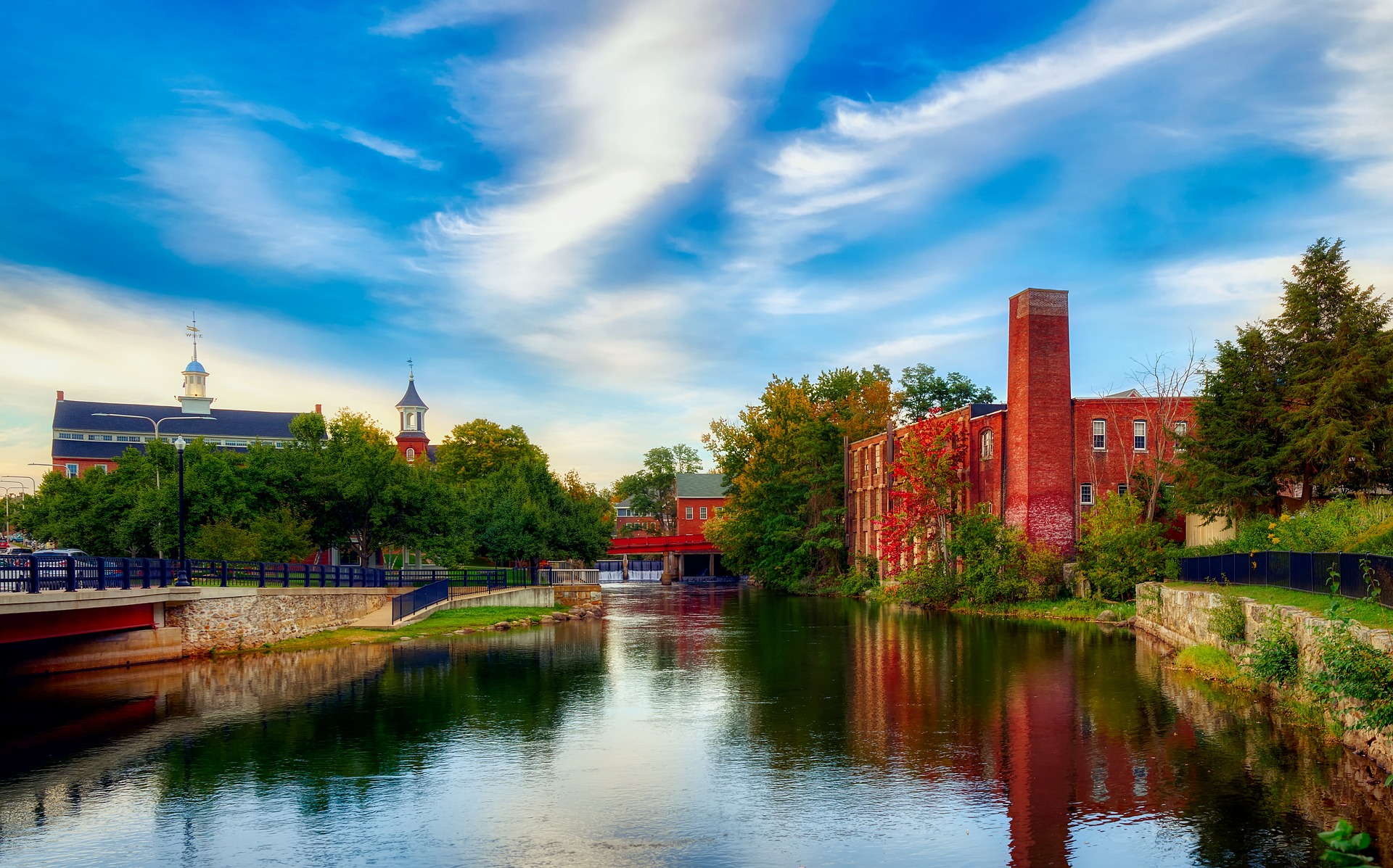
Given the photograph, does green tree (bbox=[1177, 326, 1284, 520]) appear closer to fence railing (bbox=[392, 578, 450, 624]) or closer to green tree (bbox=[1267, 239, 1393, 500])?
green tree (bbox=[1267, 239, 1393, 500])

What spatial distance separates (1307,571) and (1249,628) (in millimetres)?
1820

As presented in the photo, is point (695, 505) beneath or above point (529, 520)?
above

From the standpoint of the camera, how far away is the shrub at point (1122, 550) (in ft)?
142

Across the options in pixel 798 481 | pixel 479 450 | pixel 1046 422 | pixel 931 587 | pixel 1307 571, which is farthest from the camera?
pixel 479 450

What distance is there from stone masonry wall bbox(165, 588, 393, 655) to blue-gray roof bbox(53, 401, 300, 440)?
84.2 metres

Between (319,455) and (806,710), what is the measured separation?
114ft

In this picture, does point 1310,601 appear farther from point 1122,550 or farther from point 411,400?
point 411,400

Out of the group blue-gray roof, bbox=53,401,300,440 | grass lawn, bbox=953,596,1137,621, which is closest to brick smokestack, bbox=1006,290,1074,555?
grass lawn, bbox=953,596,1137,621

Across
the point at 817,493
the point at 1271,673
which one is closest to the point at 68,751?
the point at 1271,673

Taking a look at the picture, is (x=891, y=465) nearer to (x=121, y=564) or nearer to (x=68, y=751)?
(x=121, y=564)

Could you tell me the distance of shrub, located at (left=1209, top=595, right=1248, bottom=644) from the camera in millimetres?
23297

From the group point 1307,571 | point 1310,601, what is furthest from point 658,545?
point 1310,601

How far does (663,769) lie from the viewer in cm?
1625

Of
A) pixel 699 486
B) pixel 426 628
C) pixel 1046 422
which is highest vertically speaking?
pixel 1046 422
